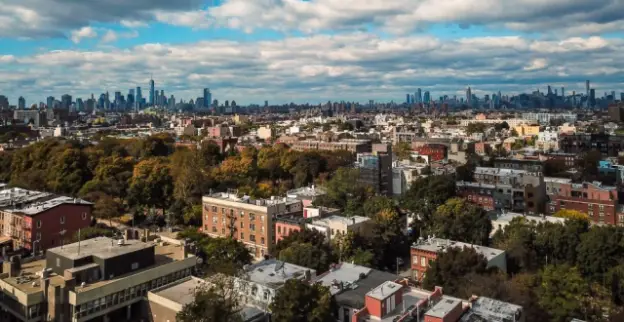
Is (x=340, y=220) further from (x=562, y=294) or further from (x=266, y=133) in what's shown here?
(x=266, y=133)

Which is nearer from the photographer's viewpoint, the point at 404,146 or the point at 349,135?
the point at 404,146

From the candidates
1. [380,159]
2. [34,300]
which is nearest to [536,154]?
[380,159]

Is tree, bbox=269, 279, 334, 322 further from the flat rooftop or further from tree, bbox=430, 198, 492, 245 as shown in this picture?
tree, bbox=430, 198, 492, 245

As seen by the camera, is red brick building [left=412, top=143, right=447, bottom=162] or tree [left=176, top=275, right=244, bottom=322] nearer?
tree [left=176, top=275, right=244, bottom=322]

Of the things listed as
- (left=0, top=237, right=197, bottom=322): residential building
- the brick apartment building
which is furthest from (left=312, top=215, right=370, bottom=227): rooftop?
the brick apartment building

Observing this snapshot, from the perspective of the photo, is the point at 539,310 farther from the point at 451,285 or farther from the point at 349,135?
the point at 349,135
